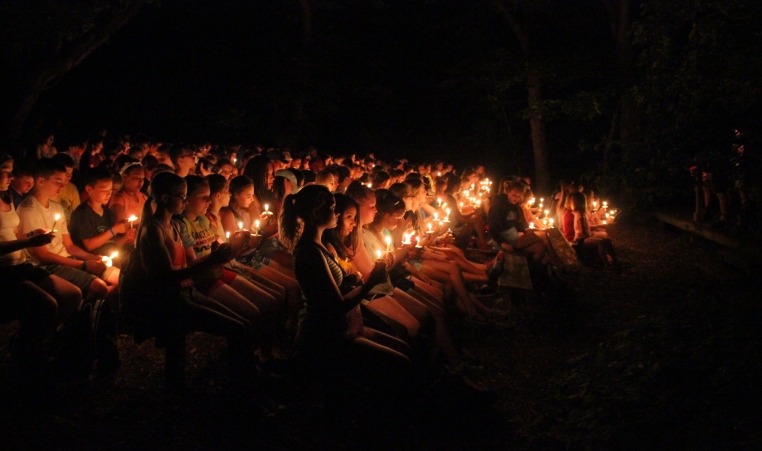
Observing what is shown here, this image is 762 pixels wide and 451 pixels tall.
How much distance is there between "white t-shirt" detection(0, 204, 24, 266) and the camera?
4.61m

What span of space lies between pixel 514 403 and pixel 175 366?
2.80m

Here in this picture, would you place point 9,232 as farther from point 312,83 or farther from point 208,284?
point 312,83

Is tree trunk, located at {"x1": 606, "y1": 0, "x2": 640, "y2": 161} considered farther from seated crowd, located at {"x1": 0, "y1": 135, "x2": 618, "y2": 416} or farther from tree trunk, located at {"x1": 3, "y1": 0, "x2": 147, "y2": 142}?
tree trunk, located at {"x1": 3, "y1": 0, "x2": 147, "y2": 142}

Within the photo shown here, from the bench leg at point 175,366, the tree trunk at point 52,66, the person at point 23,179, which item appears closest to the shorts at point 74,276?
the person at point 23,179

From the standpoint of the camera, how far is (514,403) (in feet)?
16.3

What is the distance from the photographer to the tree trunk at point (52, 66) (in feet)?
37.7

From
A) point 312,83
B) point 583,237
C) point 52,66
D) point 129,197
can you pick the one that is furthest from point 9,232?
point 312,83

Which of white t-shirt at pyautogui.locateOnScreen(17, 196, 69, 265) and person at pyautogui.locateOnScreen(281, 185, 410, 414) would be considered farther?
white t-shirt at pyautogui.locateOnScreen(17, 196, 69, 265)

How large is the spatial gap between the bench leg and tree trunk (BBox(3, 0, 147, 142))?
9.38 metres

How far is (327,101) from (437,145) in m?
6.48

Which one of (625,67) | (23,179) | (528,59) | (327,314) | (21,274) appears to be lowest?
(327,314)

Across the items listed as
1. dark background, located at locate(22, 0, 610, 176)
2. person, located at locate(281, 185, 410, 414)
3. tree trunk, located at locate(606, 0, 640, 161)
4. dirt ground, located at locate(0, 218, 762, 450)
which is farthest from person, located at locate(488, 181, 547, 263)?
dark background, located at locate(22, 0, 610, 176)

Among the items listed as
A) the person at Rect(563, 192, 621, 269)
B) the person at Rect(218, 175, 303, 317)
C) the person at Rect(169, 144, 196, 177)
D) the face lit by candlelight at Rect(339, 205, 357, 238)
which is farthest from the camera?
the person at Rect(563, 192, 621, 269)

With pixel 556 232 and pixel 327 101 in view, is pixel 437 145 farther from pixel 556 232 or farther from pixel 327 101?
pixel 556 232
